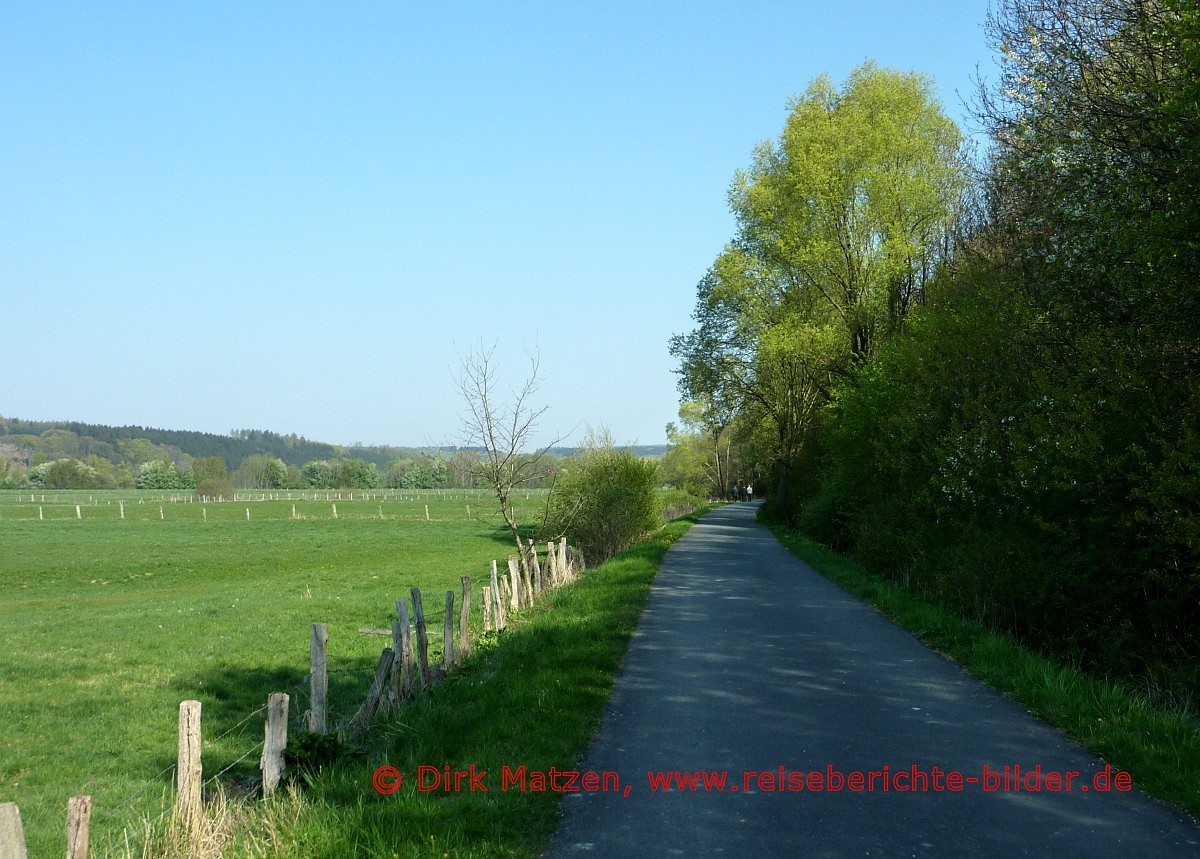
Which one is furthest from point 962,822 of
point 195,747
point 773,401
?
point 773,401

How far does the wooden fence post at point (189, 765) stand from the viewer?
18.2 feet

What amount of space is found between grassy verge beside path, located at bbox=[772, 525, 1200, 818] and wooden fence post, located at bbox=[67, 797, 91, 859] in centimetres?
599

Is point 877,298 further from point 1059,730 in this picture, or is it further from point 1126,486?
point 1059,730

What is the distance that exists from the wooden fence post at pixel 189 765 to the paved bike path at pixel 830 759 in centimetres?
215

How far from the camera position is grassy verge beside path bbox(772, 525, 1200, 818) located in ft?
20.0

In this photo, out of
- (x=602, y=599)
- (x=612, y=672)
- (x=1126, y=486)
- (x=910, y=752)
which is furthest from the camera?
(x=602, y=599)

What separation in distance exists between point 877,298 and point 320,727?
26.1m

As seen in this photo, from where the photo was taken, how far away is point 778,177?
3247 centimetres

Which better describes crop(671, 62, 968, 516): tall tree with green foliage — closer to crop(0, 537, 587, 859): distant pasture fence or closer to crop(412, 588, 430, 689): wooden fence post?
crop(0, 537, 587, 859): distant pasture fence

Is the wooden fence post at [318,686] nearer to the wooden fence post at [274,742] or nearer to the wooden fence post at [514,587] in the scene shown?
the wooden fence post at [274,742]

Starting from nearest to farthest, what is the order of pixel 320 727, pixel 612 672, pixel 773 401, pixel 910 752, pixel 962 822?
1. pixel 962 822
2. pixel 910 752
3. pixel 320 727
4. pixel 612 672
5. pixel 773 401

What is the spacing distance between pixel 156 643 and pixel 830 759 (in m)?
18.1

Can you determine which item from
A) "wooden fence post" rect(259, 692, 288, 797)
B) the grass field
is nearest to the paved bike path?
"wooden fence post" rect(259, 692, 288, 797)

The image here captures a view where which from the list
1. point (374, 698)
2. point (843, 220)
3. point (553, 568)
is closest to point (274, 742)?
point (374, 698)
